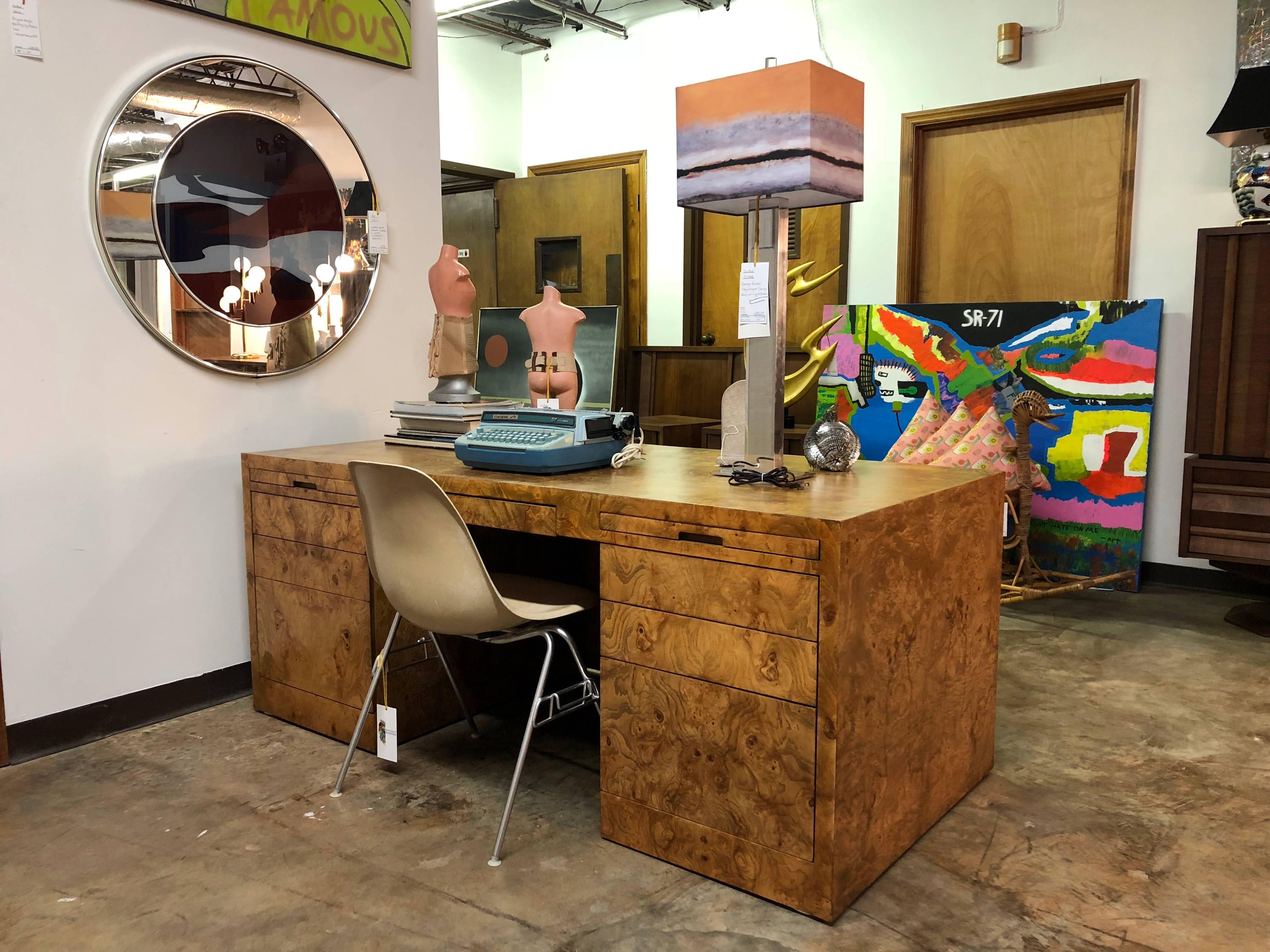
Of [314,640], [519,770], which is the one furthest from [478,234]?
[519,770]

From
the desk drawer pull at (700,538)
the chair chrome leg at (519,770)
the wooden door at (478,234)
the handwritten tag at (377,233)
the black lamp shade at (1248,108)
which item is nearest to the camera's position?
the desk drawer pull at (700,538)

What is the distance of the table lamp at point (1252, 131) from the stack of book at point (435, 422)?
279cm

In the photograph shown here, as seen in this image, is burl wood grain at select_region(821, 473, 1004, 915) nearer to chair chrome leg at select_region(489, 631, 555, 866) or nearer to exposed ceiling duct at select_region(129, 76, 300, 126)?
chair chrome leg at select_region(489, 631, 555, 866)

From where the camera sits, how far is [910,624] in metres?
1.90

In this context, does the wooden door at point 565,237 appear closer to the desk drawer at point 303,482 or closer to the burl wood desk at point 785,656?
the desk drawer at point 303,482

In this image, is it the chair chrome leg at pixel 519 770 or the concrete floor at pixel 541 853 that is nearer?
the concrete floor at pixel 541 853

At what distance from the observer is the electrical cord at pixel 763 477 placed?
79.3 inches

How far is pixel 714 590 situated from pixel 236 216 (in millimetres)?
1889

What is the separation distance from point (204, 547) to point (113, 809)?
2.75 ft

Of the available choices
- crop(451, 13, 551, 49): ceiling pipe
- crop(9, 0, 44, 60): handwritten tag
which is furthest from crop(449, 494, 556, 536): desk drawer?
crop(451, 13, 551, 49): ceiling pipe

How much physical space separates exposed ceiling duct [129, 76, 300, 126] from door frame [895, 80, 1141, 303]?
3.04 meters

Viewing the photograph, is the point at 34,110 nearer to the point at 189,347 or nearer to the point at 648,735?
the point at 189,347

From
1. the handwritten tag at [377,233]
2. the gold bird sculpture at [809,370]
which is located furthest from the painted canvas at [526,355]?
the gold bird sculpture at [809,370]

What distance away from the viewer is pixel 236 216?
281 cm
